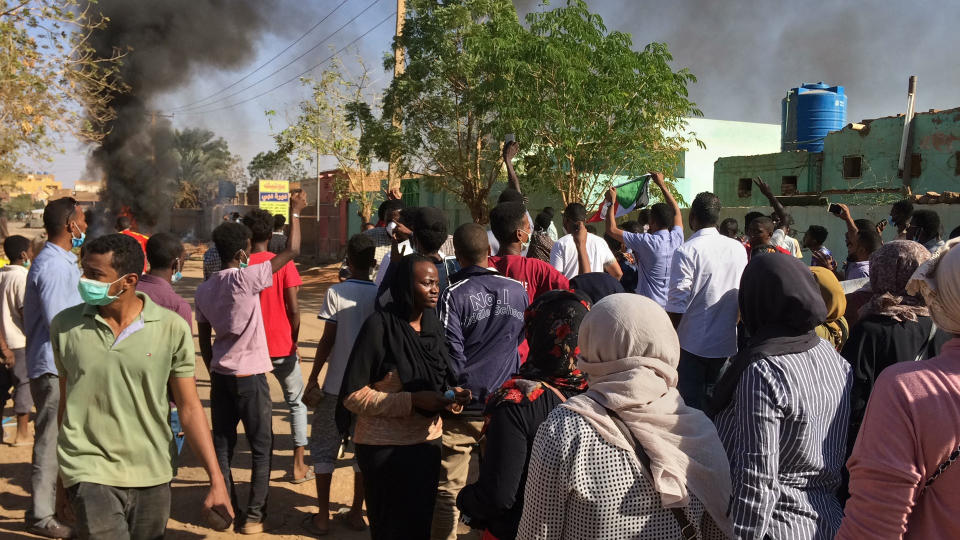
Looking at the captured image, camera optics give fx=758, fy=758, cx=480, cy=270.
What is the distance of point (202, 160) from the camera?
50.9m

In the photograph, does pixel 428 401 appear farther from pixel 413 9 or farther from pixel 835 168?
pixel 835 168

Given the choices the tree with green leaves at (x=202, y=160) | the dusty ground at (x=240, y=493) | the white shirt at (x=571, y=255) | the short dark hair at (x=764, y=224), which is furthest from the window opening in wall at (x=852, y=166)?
the tree with green leaves at (x=202, y=160)

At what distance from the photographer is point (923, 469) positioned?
1.78 metres

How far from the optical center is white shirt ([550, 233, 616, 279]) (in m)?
6.29

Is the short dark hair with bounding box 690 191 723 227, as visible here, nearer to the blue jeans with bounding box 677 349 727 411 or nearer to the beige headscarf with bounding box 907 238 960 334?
the blue jeans with bounding box 677 349 727 411

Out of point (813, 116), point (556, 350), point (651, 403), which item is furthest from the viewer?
point (813, 116)

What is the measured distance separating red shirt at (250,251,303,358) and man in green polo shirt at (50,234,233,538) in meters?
2.32

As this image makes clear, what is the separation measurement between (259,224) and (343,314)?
4.10 ft

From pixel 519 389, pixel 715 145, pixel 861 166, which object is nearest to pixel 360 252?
pixel 519 389

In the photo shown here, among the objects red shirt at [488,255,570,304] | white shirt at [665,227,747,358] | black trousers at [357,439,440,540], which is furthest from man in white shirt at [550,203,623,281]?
black trousers at [357,439,440,540]

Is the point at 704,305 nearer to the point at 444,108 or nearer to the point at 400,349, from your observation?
the point at 400,349

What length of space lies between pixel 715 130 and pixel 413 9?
46.0ft

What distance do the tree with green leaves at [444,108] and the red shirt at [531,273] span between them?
12.7 meters

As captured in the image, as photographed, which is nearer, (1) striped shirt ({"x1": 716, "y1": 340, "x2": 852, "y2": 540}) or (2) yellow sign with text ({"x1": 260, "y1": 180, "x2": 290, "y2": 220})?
(1) striped shirt ({"x1": 716, "y1": 340, "x2": 852, "y2": 540})
